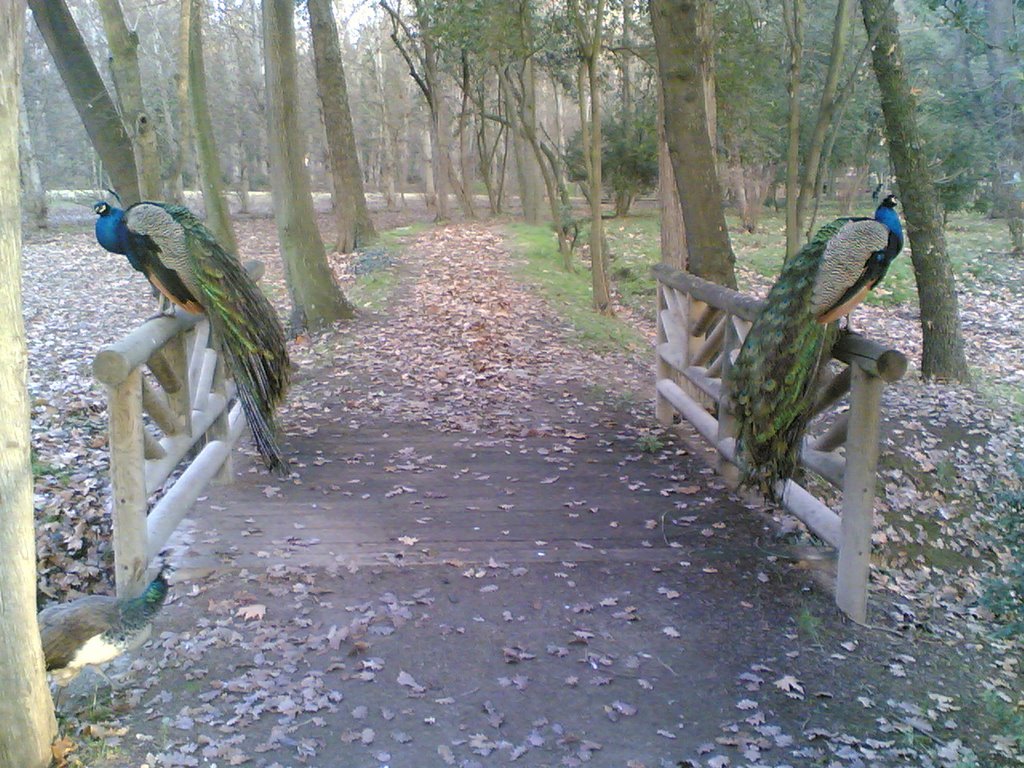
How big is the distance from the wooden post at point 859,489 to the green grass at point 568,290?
262 inches

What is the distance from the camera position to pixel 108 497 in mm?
6566

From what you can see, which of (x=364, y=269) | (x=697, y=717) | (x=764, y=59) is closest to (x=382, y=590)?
(x=697, y=717)

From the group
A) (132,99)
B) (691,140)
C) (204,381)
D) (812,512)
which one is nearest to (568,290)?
(691,140)

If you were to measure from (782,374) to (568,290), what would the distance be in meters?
10.4

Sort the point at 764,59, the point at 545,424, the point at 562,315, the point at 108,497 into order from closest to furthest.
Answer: the point at 108,497 < the point at 545,424 < the point at 562,315 < the point at 764,59

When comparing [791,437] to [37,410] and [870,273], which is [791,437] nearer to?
[870,273]

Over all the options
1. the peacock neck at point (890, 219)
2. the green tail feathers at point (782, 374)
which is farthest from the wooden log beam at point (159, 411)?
the peacock neck at point (890, 219)

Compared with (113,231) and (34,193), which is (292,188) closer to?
(113,231)

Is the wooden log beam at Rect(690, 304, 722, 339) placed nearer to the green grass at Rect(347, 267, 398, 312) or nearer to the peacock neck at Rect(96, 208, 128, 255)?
the peacock neck at Rect(96, 208, 128, 255)

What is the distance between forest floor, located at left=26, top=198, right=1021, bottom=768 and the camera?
12.2ft

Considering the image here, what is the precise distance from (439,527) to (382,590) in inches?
35.6

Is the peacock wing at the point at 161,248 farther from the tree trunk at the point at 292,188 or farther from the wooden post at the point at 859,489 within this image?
the tree trunk at the point at 292,188

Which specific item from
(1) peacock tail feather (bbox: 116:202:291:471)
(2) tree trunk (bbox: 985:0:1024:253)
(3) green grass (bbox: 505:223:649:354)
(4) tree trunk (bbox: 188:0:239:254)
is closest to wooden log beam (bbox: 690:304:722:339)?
(1) peacock tail feather (bbox: 116:202:291:471)

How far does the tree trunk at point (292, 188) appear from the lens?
36.8ft
